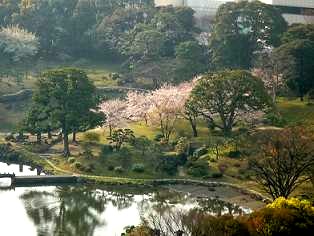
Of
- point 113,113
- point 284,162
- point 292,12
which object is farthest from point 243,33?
point 284,162

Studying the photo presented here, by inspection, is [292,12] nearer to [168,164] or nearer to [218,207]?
[168,164]

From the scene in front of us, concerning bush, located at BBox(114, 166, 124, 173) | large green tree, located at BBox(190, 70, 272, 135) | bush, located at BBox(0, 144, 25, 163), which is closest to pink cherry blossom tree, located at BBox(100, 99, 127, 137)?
large green tree, located at BBox(190, 70, 272, 135)

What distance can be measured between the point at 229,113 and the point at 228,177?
999 centimetres

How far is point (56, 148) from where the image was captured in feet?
251

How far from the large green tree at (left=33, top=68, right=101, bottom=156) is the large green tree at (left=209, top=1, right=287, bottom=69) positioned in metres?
22.9

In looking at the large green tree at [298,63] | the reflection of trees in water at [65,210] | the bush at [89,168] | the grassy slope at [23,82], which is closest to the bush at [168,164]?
the bush at [89,168]

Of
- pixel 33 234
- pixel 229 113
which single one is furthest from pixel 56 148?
pixel 33 234

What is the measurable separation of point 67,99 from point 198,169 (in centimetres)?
1398

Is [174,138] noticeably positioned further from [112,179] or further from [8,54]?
[8,54]

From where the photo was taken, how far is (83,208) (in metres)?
62.6

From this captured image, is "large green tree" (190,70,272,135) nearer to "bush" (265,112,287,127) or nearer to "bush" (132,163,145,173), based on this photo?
"bush" (265,112,287,127)

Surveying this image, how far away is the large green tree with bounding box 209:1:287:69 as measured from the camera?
92.6 meters

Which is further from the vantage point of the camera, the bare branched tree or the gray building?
the gray building

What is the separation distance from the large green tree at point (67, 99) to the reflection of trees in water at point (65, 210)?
8.41 m
